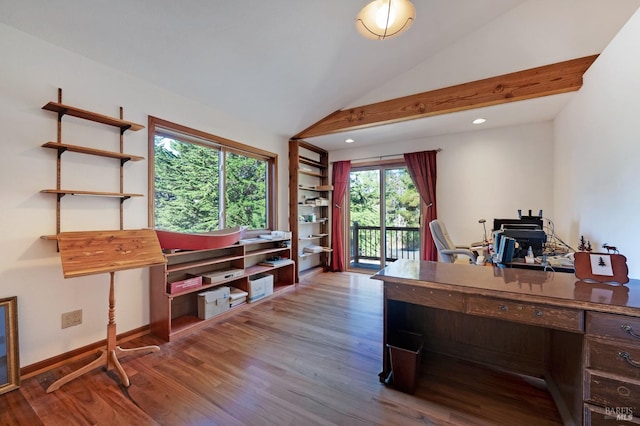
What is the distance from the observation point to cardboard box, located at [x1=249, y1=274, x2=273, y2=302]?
10.5ft

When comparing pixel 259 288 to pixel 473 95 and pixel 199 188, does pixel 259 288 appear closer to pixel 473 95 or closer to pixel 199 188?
pixel 199 188

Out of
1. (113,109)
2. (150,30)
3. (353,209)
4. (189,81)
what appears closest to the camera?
(150,30)

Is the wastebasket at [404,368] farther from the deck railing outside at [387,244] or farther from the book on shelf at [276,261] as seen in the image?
the deck railing outside at [387,244]

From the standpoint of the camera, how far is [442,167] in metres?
4.22

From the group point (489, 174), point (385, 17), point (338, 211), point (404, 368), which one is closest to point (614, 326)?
point (404, 368)

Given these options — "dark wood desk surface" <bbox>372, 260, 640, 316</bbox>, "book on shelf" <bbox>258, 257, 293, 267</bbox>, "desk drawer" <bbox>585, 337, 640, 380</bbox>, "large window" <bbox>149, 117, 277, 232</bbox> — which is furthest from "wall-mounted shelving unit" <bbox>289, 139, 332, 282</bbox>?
"desk drawer" <bbox>585, 337, 640, 380</bbox>

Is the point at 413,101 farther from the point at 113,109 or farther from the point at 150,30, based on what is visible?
the point at 113,109

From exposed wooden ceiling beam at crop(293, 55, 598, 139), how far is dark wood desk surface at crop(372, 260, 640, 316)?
207 centimetres

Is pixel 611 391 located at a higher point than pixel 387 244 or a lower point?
lower

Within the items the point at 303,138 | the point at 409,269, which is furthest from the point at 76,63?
the point at 409,269

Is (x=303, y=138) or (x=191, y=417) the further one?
(x=303, y=138)

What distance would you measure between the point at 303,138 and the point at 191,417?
12.2 feet

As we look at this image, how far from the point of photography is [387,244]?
16.1ft

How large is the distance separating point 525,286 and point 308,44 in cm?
266
